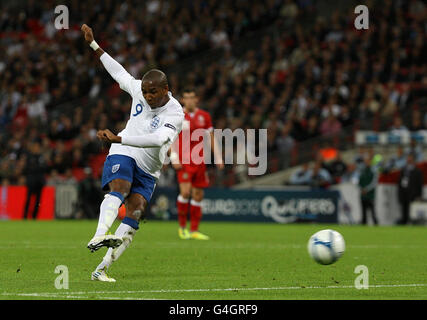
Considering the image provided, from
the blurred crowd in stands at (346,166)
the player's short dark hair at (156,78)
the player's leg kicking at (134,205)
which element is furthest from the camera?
the blurred crowd in stands at (346,166)

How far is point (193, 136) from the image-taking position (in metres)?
15.5

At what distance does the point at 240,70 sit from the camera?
29.9 metres

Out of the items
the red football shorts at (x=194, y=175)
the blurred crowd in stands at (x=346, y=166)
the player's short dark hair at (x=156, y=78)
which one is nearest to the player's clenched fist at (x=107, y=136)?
the player's short dark hair at (x=156, y=78)

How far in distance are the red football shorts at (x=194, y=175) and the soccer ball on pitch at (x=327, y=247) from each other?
7020 millimetres

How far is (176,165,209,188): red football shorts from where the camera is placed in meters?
16.1

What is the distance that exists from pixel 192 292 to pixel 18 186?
1907cm

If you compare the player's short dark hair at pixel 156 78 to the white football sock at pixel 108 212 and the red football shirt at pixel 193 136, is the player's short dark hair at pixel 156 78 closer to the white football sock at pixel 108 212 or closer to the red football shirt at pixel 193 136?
the white football sock at pixel 108 212

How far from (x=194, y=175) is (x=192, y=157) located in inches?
15.6

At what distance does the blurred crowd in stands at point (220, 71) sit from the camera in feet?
86.3

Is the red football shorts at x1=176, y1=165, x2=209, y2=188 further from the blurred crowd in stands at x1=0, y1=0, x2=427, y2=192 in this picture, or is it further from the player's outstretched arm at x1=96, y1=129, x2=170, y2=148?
the blurred crowd in stands at x1=0, y1=0, x2=427, y2=192

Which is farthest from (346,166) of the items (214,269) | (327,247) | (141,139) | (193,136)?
(141,139)

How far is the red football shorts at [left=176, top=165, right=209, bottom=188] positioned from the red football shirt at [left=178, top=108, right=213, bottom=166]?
0.10 metres

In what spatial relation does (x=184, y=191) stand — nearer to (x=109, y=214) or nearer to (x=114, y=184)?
(x=114, y=184)
